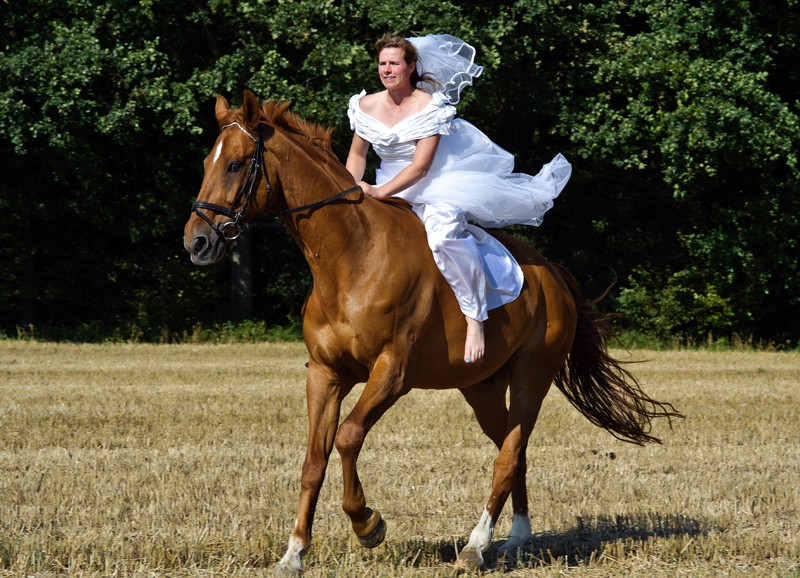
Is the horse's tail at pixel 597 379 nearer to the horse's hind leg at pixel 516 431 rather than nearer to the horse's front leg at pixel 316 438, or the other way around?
the horse's hind leg at pixel 516 431

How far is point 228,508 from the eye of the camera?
5855mm

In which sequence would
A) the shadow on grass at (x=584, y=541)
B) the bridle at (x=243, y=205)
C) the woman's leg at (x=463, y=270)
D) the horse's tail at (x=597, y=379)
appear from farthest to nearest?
1. the horse's tail at (x=597, y=379)
2. the shadow on grass at (x=584, y=541)
3. the woman's leg at (x=463, y=270)
4. the bridle at (x=243, y=205)

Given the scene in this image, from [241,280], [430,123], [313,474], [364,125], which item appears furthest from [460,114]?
[313,474]

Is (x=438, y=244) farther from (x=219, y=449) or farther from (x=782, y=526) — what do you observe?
(x=219, y=449)

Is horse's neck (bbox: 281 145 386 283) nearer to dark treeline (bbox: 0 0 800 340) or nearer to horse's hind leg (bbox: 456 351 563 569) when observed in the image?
horse's hind leg (bbox: 456 351 563 569)

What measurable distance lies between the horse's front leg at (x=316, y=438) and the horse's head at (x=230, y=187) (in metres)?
0.94

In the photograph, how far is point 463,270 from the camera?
15.9 ft

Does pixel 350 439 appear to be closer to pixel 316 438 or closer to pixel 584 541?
pixel 316 438

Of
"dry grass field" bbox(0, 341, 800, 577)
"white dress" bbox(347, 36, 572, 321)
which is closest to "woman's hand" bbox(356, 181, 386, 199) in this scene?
"white dress" bbox(347, 36, 572, 321)

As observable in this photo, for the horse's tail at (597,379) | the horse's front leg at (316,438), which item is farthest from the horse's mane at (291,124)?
the horse's tail at (597,379)

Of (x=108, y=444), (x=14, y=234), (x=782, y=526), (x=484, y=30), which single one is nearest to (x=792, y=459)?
(x=782, y=526)

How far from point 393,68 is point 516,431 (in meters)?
2.40

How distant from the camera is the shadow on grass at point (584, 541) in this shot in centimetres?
509

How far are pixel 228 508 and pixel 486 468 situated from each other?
2.52 m
